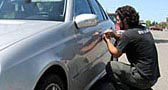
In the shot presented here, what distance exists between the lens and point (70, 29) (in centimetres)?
358

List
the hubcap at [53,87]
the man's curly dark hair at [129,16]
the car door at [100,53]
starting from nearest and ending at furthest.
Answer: the hubcap at [53,87] → the man's curly dark hair at [129,16] → the car door at [100,53]

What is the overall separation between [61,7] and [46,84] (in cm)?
122

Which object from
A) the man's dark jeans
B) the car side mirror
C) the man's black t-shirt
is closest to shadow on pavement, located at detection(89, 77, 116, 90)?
the man's dark jeans

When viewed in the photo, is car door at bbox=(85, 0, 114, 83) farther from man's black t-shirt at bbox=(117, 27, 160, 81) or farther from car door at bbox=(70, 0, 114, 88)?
man's black t-shirt at bbox=(117, 27, 160, 81)

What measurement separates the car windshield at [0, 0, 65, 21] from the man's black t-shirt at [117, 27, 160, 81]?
35.9 inches

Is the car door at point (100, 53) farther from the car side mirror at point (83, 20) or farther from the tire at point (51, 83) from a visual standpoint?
the tire at point (51, 83)

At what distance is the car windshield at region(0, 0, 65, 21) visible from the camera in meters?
3.77

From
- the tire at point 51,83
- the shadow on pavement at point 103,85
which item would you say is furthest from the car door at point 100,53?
the tire at point 51,83

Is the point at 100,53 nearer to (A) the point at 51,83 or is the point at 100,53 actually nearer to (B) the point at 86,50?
(B) the point at 86,50

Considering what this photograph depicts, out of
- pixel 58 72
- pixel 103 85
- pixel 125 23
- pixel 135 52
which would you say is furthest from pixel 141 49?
pixel 58 72

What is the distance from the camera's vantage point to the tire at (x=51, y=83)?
288cm

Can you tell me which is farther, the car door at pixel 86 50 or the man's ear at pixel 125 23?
the man's ear at pixel 125 23

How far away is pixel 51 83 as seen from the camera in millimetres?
3051

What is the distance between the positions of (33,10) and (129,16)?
123 centimetres
